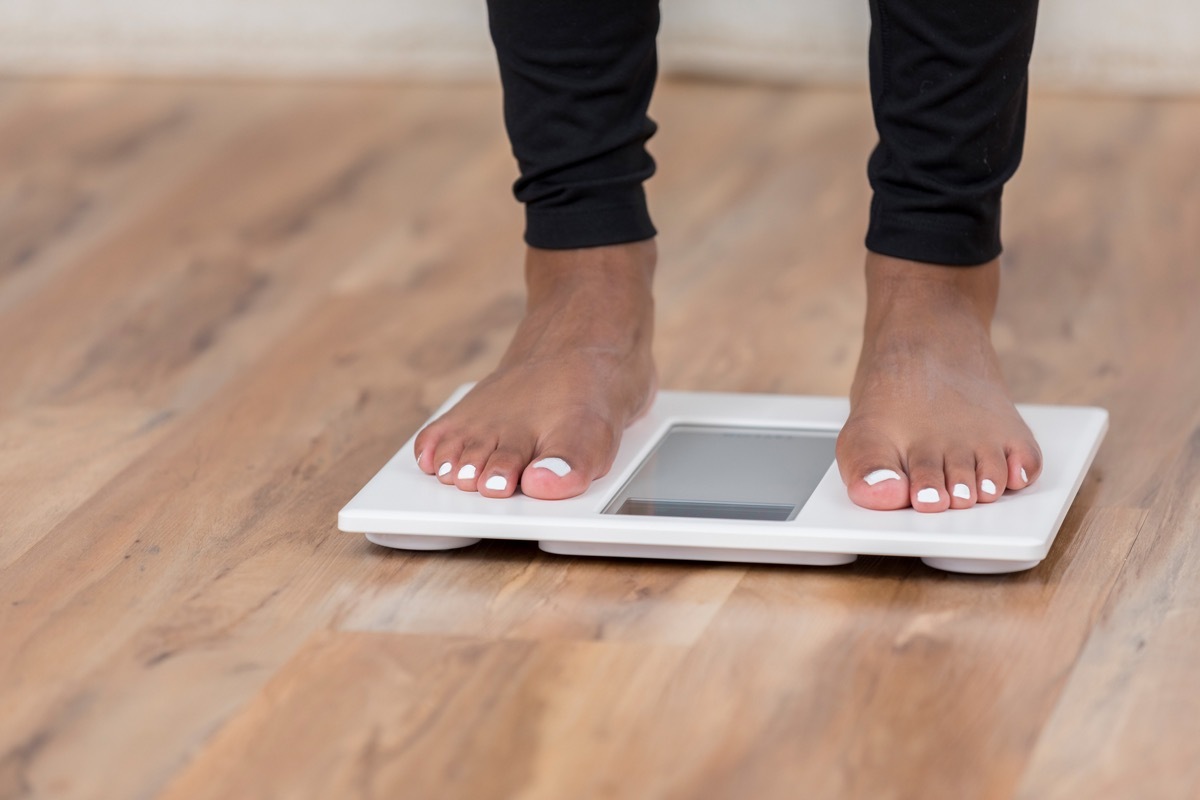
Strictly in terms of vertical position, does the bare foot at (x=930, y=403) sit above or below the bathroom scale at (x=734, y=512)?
above

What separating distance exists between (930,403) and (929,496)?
94mm

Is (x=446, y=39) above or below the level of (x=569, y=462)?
below

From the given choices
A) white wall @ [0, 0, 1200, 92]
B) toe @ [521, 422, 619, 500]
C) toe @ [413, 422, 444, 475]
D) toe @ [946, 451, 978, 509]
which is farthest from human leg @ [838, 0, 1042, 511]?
white wall @ [0, 0, 1200, 92]

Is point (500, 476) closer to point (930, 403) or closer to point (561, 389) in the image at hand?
point (561, 389)

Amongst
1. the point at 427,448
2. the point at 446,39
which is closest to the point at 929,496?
the point at 427,448

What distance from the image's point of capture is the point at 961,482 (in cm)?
105

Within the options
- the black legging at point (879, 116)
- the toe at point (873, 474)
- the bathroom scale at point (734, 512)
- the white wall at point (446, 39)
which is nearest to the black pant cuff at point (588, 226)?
the black legging at point (879, 116)

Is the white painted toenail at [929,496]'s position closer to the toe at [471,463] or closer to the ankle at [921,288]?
the ankle at [921,288]

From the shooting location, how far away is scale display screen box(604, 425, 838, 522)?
1075 mm

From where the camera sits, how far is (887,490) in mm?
1040

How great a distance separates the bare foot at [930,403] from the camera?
1.05 metres

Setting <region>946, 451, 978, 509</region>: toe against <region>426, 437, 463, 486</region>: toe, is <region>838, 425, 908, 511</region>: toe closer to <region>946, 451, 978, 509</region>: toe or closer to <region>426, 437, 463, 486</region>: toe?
<region>946, 451, 978, 509</region>: toe

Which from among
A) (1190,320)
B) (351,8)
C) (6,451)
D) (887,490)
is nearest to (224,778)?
(887,490)

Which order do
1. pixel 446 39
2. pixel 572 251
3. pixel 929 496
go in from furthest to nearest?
pixel 446 39
pixel 572 251
pixel 929 496
